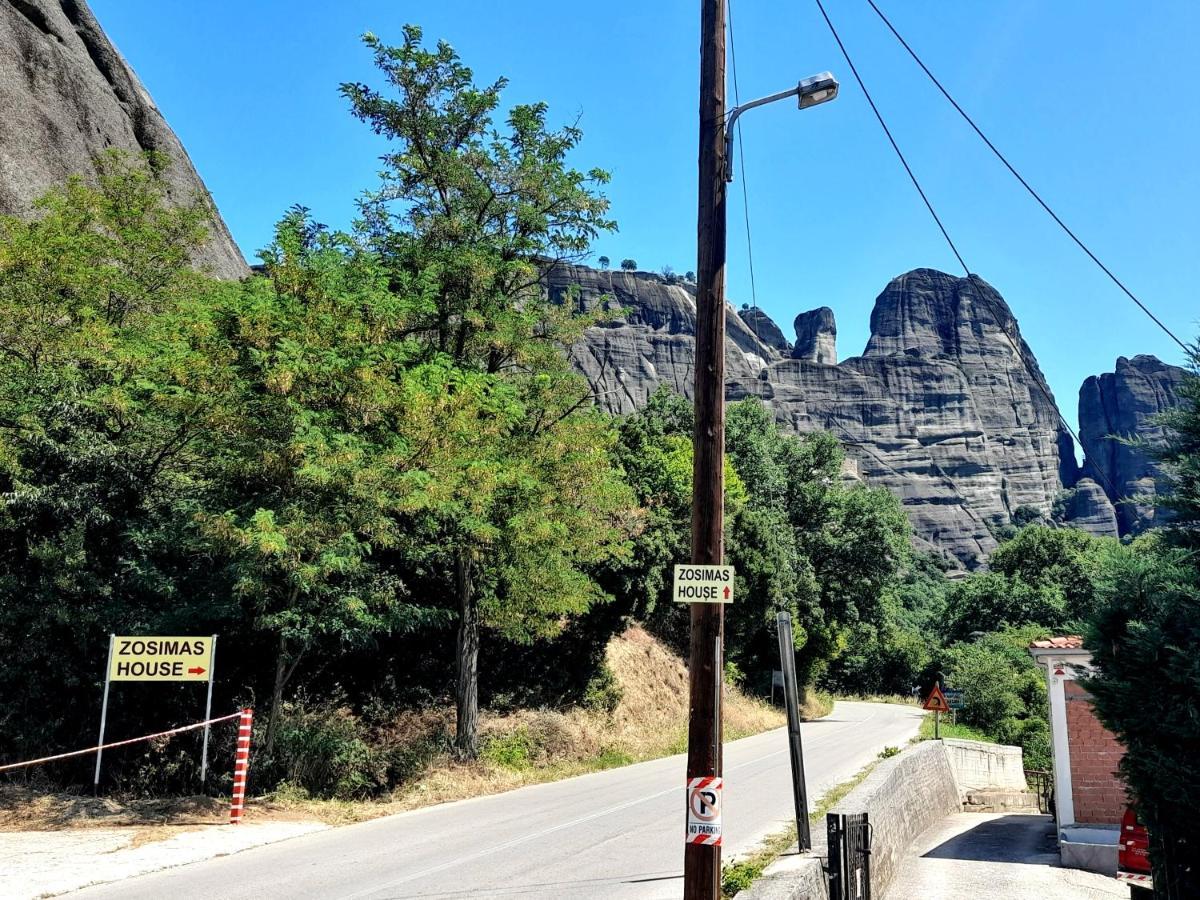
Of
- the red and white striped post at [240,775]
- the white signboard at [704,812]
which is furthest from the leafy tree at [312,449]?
the white signboard at [704,812]

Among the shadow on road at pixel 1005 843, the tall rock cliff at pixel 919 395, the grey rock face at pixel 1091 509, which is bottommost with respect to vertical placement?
the shadow on road at pixel 1005 843

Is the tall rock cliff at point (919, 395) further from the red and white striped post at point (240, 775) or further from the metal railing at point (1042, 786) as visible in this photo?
the red and white striped post at point (240, 775)

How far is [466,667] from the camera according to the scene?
18375 mm

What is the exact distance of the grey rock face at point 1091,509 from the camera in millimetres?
147125

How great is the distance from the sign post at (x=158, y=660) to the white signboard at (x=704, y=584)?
933 cm

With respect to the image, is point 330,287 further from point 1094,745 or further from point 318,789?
point 1094,745

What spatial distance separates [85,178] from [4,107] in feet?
11.0

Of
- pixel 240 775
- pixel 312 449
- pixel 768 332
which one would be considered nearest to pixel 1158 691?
pixel 312 449

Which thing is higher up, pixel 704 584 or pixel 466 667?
pixel 704 584

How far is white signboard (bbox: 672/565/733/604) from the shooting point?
22.0ft

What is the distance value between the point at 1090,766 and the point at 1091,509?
155 m

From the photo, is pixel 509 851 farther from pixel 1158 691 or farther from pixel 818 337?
pixel 818 337

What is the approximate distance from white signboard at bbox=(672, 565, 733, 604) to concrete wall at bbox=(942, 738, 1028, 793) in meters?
16.6

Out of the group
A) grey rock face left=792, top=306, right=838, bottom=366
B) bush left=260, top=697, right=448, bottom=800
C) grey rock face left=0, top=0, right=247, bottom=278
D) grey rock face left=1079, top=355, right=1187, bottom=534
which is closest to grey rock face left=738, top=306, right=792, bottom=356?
grey rock face left=792, top=306, right=838, bottom=366
